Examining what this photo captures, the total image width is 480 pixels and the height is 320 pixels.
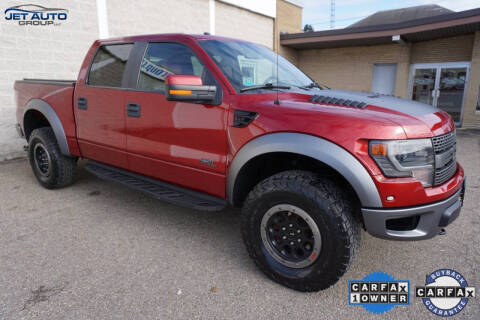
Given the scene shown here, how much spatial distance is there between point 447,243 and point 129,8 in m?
8.61

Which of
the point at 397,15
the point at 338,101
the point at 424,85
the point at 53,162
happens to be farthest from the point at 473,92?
the point at 397,15

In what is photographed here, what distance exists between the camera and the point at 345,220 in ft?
7.25

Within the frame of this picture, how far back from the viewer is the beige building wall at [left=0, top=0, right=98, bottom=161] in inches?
255

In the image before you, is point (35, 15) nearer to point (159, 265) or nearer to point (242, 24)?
point (159, 265)

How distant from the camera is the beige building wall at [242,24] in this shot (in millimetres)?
11641

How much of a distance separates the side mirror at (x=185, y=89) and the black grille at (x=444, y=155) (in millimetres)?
1670

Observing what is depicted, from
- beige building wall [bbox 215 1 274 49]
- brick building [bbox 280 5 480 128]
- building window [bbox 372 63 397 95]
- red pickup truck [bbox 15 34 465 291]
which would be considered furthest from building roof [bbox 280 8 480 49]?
red pickup truck [bbox 15 34 465 291]

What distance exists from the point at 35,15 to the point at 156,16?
338cm

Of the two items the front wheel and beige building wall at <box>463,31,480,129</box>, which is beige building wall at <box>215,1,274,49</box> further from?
the front wheel

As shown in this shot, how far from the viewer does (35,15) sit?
6.71m

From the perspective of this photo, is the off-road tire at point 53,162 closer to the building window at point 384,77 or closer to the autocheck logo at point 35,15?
the autocheck logo at point 35,15

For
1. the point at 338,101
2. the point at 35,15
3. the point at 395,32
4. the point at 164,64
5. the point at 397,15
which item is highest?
the point at 397,15

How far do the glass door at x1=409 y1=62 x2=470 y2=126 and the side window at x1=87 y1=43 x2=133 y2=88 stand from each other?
40.7ft

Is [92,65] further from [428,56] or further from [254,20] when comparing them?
[428,56]
